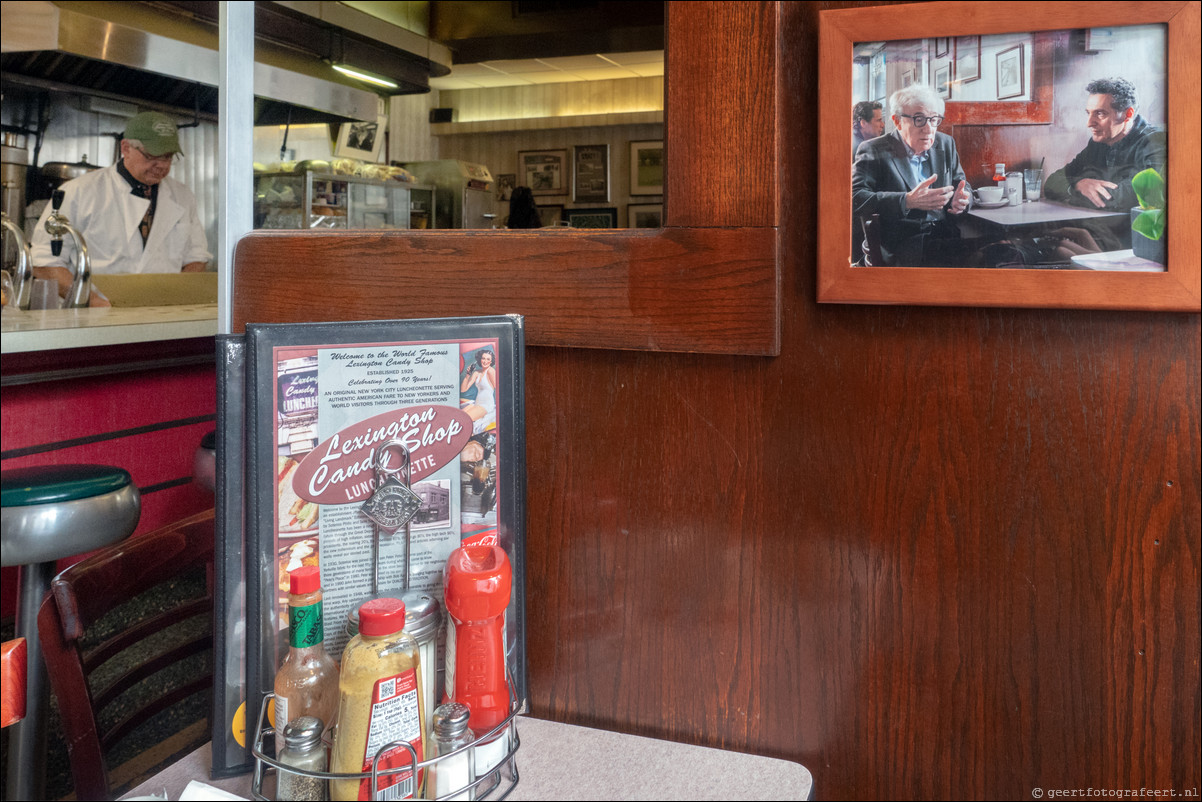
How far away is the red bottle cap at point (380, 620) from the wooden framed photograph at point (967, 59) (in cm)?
70

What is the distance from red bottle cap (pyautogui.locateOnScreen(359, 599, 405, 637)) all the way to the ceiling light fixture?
5.25 m

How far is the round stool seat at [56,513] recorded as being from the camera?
1.32 meters

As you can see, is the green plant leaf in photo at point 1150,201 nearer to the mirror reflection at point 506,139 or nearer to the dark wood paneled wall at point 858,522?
the dark wood paneled wall at point 858,522

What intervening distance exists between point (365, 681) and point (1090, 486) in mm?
685

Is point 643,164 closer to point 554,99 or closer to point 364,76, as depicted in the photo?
point 554,99

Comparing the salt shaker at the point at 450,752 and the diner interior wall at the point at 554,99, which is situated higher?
the diner interior wall at the point at 554,99

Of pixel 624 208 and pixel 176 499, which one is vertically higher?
pixel 624 208

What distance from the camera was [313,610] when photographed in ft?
2.50

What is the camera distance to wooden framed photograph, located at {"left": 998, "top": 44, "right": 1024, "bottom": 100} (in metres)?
0.80

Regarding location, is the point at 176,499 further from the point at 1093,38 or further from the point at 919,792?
the point at 1093,38

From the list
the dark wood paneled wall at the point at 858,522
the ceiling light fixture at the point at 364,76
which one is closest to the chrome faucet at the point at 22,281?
the ceiling light fixture at the point at 364,76

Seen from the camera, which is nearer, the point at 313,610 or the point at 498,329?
the point at 313,610

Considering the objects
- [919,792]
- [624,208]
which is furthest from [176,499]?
[624,208]

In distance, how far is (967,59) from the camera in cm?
81
